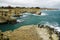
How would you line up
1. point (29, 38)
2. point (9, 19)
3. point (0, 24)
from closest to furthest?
point (29, 38), point (0, 24), point (9, 19)

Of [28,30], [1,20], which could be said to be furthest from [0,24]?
[28,30]

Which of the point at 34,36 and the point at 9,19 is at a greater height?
the point at 34,36

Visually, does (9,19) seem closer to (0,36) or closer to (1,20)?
(1,20)

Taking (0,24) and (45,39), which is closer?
(45,39)

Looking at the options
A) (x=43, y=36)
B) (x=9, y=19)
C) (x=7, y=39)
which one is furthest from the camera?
(x=9, y=19)

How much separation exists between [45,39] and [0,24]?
48.5ft

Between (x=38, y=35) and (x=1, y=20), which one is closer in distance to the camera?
(x=38, y=35)

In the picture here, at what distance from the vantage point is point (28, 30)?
59.4 feet

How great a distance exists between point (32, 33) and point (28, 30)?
1.12 meters

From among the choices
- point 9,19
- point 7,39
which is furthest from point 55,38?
point 9,19

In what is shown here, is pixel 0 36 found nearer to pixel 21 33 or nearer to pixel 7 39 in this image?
pixel 7 39

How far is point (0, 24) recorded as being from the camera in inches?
1141

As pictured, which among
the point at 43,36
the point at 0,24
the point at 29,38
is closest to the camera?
the point at 29,38

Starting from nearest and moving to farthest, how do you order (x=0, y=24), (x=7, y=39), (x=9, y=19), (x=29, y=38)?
1. (x=7, y=39)
2. (x=29, y=38)
3. (x=0, y=24)
4. (x=9, y=19)
